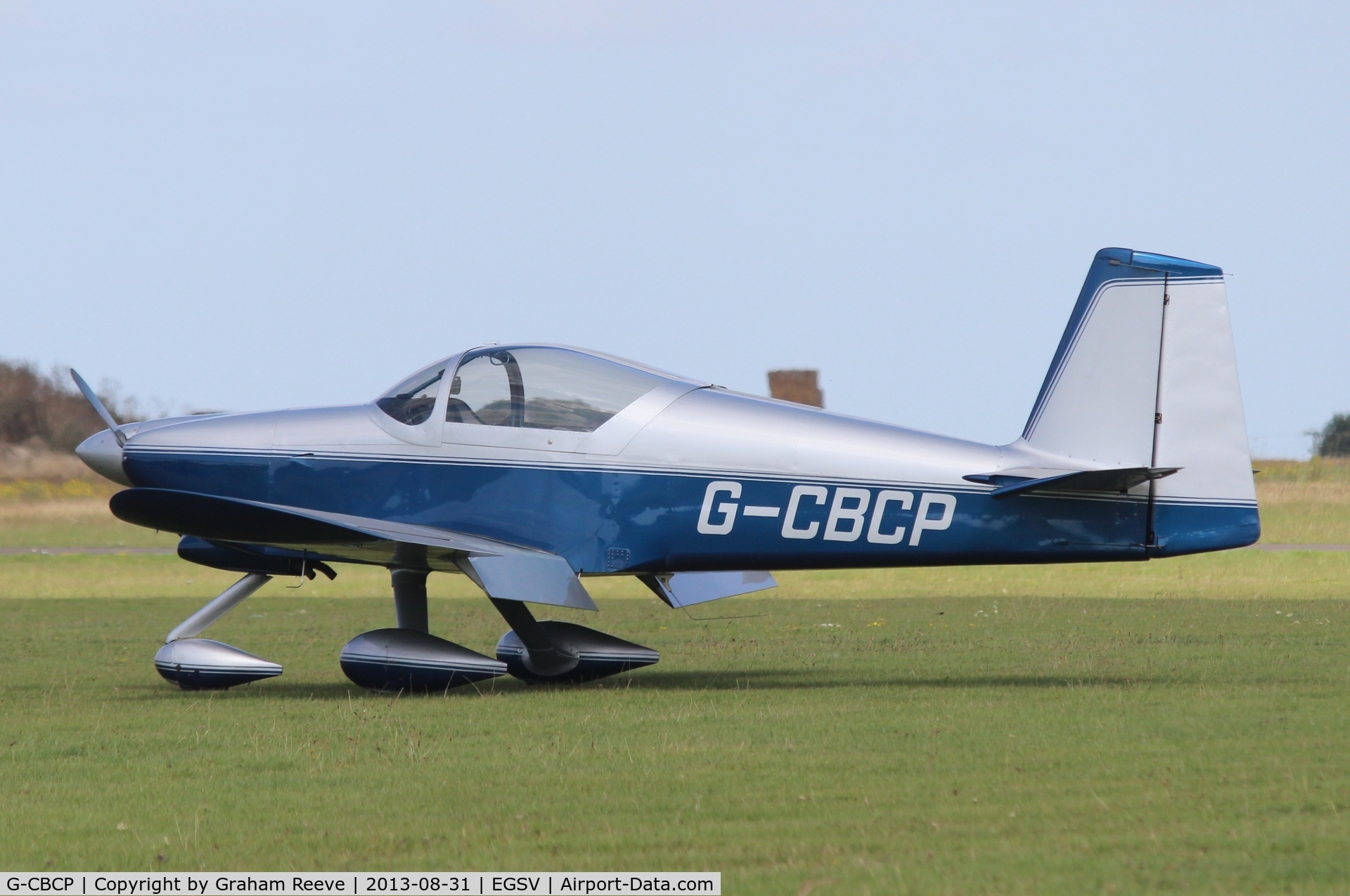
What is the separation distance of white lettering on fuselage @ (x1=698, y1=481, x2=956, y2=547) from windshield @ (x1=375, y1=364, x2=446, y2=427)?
7.66 ft

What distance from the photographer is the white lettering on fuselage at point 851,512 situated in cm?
958

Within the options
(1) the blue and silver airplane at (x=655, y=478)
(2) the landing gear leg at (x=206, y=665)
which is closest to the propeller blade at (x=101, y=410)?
(1) the blue and silver airplane at (x=655, y=478)

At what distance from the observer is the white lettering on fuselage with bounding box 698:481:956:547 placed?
958 cm

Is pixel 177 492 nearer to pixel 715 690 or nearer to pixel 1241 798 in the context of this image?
pixel 715 690

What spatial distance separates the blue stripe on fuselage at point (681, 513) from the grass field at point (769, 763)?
966mm

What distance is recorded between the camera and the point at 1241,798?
18.5 feet

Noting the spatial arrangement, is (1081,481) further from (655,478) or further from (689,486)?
(655,478)

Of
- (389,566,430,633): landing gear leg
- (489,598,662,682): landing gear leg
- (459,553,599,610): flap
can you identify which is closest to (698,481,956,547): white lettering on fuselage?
(459,553,599,610): flap

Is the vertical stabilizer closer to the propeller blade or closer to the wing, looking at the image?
the wing

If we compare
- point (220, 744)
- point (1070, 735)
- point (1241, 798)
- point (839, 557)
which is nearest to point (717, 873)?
point (1241, 798)

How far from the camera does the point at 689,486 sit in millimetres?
9969
